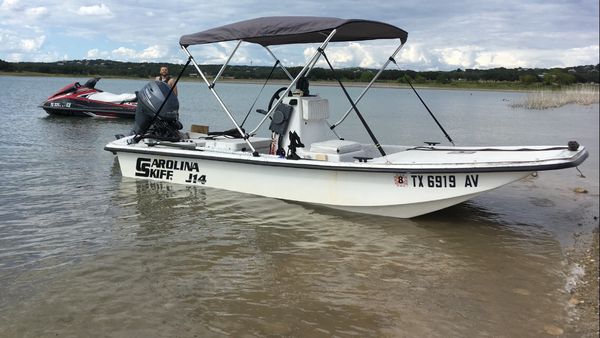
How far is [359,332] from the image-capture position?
4.46 metres

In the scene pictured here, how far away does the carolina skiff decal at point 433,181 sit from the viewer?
6.94m

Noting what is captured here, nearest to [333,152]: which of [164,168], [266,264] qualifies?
[266,264]

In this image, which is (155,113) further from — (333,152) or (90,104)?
(90,104)

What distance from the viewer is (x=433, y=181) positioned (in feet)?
23.4

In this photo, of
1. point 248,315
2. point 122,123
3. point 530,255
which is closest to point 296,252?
point 248,315

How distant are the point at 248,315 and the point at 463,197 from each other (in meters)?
3.77

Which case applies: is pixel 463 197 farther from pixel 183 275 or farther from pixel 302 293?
pixel 183 275

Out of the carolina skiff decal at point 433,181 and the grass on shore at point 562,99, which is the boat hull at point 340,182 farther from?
the grass on shore at point 562,99

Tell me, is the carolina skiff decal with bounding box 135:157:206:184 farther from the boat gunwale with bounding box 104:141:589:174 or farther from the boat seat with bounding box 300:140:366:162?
the boat seat with bounding box 300:140:366:162

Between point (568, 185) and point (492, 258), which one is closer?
point (492, 258)

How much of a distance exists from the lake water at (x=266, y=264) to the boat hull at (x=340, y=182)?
22cm

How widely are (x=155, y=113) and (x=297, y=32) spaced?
3637mm

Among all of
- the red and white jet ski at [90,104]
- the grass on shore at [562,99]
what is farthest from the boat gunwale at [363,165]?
the grass on shore at [562,99]

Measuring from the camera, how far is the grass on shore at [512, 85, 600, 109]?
41.8 meters
